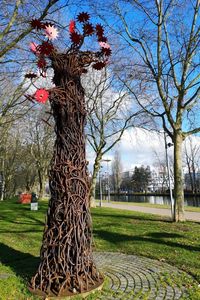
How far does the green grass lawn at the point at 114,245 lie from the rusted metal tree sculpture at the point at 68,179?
59cm

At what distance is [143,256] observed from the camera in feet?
21.8

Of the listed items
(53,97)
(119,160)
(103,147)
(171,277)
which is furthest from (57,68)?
(119,160)

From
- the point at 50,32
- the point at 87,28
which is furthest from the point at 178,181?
the point at 50,32

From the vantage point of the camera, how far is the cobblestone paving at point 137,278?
171 inches

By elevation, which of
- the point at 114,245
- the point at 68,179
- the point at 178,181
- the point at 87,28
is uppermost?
the point at 87,28

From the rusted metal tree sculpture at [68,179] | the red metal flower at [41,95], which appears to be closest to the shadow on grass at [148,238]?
the rusted metal tree sculpture at [68,179]

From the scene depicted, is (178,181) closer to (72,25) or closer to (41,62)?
(72,25)

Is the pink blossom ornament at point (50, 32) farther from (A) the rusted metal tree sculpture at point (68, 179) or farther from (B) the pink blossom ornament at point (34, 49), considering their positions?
(B) the pink blossom ornament at point (34, 49)

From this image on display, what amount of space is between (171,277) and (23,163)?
4101 centimetres

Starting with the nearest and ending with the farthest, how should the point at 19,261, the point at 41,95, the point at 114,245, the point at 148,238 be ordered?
the point at 41,95 < the point at 19,261 < the point at 114,245 < the point at 148,238

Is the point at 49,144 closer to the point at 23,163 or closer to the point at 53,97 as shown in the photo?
the point at 23,163

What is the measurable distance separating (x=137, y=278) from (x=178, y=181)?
6.94m

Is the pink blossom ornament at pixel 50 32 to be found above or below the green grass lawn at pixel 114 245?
above

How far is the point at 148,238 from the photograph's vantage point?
849cm
